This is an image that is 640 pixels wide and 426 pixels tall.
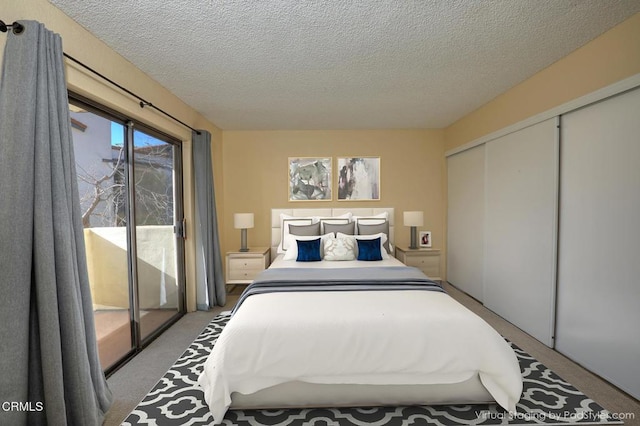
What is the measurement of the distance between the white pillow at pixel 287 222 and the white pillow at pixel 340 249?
649 mm

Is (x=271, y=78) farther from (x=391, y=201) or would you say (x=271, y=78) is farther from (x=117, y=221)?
(x=391, y=201)

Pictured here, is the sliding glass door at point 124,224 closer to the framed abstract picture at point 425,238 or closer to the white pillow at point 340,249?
the white pillow at point 340,249

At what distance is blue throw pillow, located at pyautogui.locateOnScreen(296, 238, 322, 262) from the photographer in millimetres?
3895

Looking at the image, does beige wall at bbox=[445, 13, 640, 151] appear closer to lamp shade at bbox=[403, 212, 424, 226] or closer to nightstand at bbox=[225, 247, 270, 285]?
lamp shade at bbox=[403, 212, 424, 226]

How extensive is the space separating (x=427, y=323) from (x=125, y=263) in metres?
2.60

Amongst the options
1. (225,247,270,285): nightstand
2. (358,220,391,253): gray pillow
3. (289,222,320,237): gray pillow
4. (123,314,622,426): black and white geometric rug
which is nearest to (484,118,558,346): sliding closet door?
(123,314,622,426): black and white geometric rug

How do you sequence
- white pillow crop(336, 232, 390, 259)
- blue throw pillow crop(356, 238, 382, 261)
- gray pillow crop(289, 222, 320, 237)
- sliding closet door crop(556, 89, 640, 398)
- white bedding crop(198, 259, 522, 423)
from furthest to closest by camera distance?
gray pillow crop(289, 222, 320, 237), white pillow crop(336, 232, 390, 259), blue throw pillow crop(356, 238, 382, 261), sliding closet door crop(556, 89, 640, 398), white bedding crop(198, 259, 522, 423)

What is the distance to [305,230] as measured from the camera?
4398mm

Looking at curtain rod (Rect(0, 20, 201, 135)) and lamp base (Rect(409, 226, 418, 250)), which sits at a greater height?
curtain rod (Rect(0, 20, 201, 135))

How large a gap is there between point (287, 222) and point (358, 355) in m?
2.92

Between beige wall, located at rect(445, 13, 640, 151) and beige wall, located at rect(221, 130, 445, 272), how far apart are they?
124 centimetres

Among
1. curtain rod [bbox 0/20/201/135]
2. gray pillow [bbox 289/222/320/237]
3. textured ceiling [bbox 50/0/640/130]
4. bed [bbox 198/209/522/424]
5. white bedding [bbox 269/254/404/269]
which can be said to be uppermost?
textured ceiling [bbox 50/0/640/130]

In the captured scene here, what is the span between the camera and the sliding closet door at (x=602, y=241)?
2121 millimetres

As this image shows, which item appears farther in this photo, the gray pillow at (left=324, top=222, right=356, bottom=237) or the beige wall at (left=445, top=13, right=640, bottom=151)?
the gray pillow at (left=324, top=222, right=356, bottom=237)
